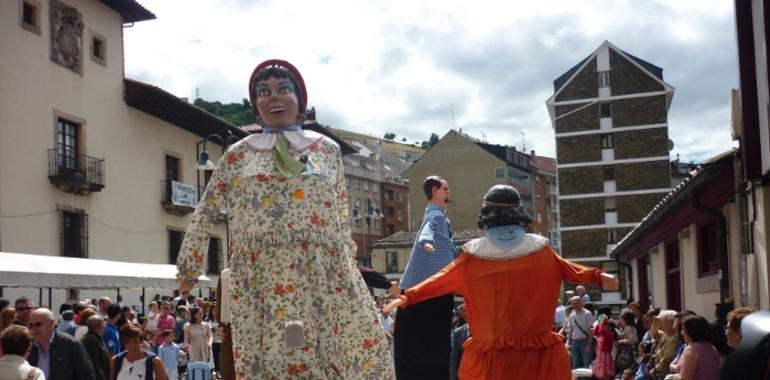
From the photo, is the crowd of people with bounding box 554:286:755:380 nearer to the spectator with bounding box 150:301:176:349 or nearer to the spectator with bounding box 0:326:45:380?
the spectator with bounding box 0:326:45:380

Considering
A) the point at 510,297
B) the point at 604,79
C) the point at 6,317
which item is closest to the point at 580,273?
the point at 510,297

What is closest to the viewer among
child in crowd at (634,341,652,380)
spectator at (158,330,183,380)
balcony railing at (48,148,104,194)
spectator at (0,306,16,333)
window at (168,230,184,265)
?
spectator at (0,306,16,333)

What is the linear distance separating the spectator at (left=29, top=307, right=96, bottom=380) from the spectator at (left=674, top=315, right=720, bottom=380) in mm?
4999

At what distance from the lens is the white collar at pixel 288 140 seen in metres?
5.87

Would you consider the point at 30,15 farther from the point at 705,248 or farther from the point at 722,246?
the point at 722,246

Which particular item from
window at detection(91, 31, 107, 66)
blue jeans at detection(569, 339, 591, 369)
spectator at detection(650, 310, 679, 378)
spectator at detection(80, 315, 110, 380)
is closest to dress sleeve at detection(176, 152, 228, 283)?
spectator at detection(80, 315, 110, 380)

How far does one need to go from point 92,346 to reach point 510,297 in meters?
5.62

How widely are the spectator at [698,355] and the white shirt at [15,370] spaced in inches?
203

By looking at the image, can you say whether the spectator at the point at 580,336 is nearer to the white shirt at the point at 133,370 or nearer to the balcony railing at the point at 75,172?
the white shirt at the point at 133,370

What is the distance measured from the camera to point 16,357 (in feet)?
22.8

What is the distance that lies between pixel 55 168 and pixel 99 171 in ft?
9.17

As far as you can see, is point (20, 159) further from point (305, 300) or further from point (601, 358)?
point (305, 300)

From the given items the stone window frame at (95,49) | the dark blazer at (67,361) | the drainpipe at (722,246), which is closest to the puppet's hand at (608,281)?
the dark blazer at (67,361)

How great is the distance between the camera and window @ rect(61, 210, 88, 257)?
31688mm
